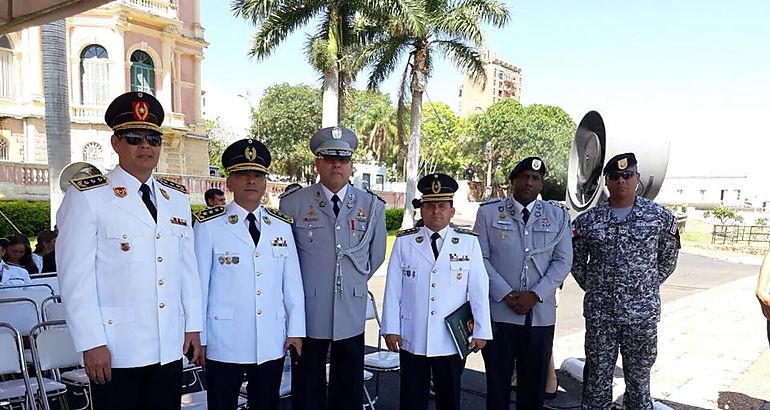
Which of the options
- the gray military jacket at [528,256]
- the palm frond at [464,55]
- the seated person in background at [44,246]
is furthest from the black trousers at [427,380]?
the palm frond at [464,55]

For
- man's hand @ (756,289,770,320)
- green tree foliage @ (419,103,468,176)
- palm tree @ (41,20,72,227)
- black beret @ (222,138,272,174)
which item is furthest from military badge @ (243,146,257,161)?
green tree foliage @ (419,103,468,176)

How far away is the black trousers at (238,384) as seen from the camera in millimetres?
2660

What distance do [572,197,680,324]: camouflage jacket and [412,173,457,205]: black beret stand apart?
3.25 ft

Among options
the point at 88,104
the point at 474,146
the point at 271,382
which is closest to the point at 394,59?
the point at 271,382

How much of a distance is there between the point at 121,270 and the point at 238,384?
0.85 metres

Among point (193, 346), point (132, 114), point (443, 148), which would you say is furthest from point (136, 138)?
point (443, 148)

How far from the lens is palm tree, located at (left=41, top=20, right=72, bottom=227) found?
8.09 metres

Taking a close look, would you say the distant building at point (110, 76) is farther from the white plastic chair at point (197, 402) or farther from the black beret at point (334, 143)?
the white plastic chair at point (197, 402)

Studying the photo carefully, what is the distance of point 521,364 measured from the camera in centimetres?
344

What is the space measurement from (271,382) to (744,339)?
20.2 ft

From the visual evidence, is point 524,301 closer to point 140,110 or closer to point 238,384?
point 238,384

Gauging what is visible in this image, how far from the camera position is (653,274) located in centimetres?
333

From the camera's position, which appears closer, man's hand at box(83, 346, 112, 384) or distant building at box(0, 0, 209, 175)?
man's hand at box(83, 346, 112, 384)

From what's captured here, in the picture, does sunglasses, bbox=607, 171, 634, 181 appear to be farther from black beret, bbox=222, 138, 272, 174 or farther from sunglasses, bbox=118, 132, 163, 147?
sunglasses, bbox=118, 132, 163, 147
